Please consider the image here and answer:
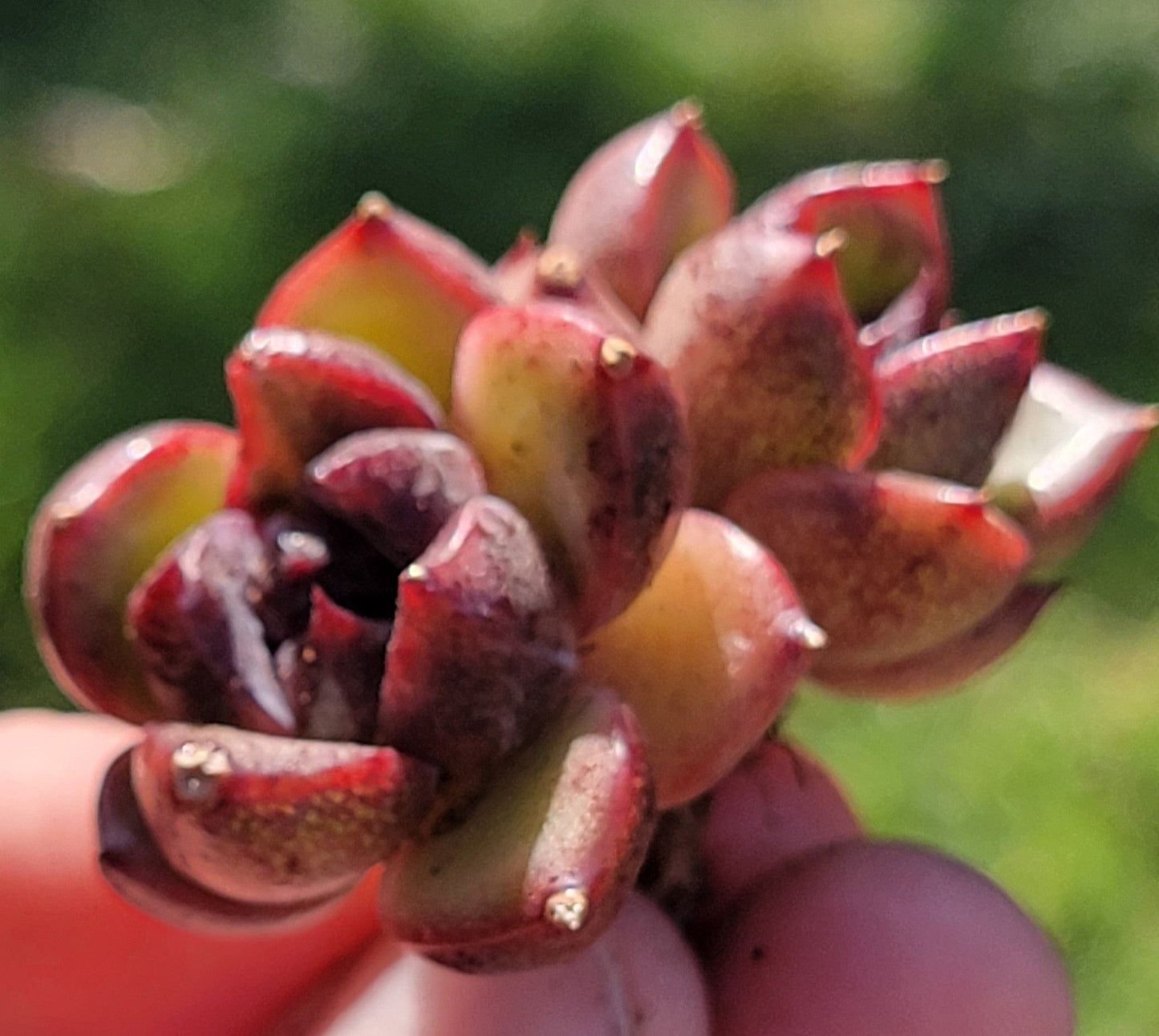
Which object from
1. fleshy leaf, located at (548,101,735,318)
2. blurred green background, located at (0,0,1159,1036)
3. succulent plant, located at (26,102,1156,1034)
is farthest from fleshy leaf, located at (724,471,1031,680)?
blurred green background, located at (0,0,1159,1036)

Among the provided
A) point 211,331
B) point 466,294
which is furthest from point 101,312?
point 466,294

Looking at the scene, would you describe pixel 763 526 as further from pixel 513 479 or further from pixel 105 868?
pixel 105 868

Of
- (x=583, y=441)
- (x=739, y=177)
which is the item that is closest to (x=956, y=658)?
(x=583, y=441)

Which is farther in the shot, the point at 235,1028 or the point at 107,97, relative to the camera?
the point at 107,97

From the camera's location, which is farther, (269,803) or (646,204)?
(646,204)

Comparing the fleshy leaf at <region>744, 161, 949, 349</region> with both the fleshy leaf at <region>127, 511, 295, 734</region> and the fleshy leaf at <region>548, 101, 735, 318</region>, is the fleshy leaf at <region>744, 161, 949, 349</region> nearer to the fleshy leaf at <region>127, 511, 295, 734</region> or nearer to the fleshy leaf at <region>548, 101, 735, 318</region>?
the fleshy leaf at <region>548, 101, 735, 318</region>

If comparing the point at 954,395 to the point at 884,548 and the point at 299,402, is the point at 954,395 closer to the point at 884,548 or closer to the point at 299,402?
the point at 884,548
